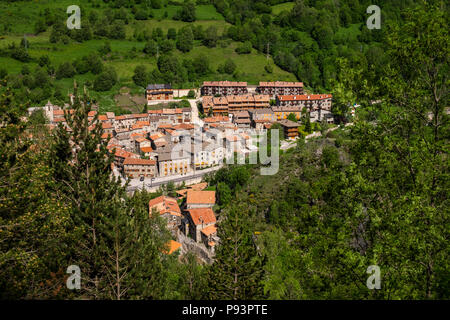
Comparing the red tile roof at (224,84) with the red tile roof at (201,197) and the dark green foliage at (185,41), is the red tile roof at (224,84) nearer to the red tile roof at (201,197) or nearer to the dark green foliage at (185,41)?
the dark green foliage at (185,41)

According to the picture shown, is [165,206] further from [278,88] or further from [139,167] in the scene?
[278,88]

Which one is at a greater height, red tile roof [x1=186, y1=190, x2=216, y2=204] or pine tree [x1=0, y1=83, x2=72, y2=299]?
pine tree [x1=0, y1=83, x2=72, y2=299]

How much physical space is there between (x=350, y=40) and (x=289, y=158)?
242 ft

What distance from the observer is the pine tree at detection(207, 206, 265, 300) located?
49.6 feet

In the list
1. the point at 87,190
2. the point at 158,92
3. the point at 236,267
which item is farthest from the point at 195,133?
the point at 236,267

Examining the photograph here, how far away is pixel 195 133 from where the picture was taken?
70.7 meters

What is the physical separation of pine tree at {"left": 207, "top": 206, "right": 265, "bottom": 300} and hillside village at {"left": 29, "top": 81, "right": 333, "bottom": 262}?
26122 mm

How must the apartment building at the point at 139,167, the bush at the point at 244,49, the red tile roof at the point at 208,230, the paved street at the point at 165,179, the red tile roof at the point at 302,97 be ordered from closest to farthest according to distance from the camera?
the red tile roof at the point at 208,230
the paved street at the point at 165,179
the apartment building at the point at 139,167
the red tile roof at the point at 302,97
the bush at the point at 244,49

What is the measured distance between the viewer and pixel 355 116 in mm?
9805

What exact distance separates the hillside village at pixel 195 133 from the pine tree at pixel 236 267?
2612cm

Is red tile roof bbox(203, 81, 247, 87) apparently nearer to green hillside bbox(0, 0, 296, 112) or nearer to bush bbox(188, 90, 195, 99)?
bush bbox(188, 90, 195, 99)

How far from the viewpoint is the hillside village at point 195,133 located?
161 ft

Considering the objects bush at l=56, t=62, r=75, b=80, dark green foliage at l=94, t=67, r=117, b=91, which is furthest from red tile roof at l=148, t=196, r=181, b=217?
bush at l=56, t=62, r=75, b=80

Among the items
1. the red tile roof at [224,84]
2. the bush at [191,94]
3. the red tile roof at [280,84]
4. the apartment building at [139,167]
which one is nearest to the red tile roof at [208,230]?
the apartment building at [139,167]
